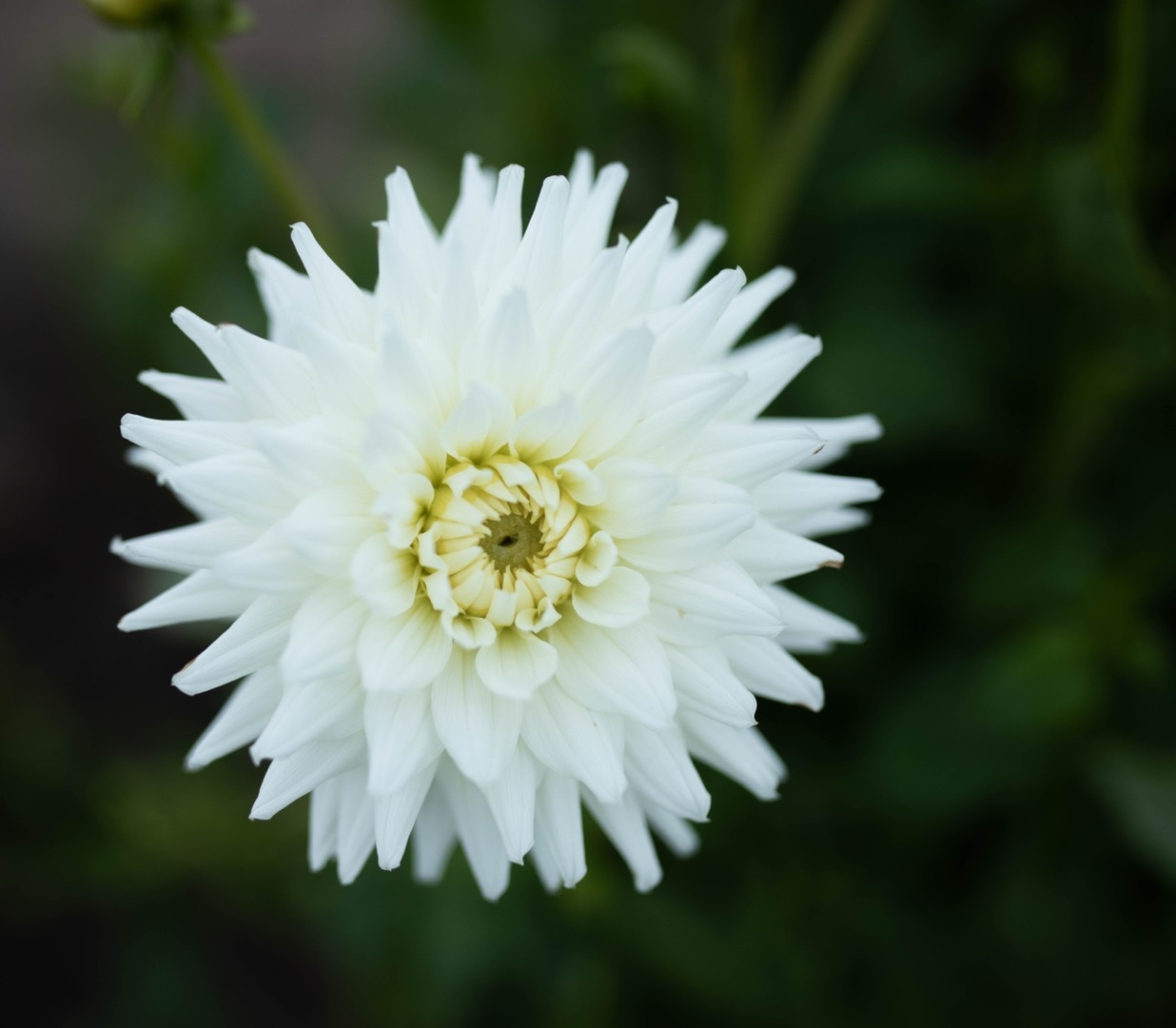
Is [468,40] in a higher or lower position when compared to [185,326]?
higher

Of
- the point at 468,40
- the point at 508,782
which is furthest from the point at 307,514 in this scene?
the point at 468,40

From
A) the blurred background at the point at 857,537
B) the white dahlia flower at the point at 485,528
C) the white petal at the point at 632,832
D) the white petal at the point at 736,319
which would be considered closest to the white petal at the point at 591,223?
the white dahlia flower at the point at 485,528

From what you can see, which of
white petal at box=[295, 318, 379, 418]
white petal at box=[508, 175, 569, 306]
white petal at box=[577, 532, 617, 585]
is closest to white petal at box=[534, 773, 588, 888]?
white petal at box=[577, 532, 617, 585]

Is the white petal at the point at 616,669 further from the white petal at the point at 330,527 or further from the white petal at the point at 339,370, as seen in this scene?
the white petal at the point at 339,370

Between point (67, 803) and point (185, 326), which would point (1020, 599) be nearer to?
point (185, 326)

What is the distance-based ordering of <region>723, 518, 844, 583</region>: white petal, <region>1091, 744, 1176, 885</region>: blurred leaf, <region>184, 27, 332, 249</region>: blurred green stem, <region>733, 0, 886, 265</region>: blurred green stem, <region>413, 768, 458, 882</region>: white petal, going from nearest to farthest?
<region>723, 518, 844, 583</region>: white petal, <region>413, 768, 458, 882</region>: white petal, <region>184, 27, 332, 249</region>: blurred green stem, <region>733, 0, 886, 265</region>: blurred green stem, <region>1091, 744, 1176, 885</region>: blurred leaf

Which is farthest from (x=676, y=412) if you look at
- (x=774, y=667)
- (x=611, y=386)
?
(x=774, y=667)

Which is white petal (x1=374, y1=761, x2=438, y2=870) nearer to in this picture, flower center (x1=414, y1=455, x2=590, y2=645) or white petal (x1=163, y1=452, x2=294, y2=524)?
flower center (x1=414, y1=455, x2=590, y2=645)
